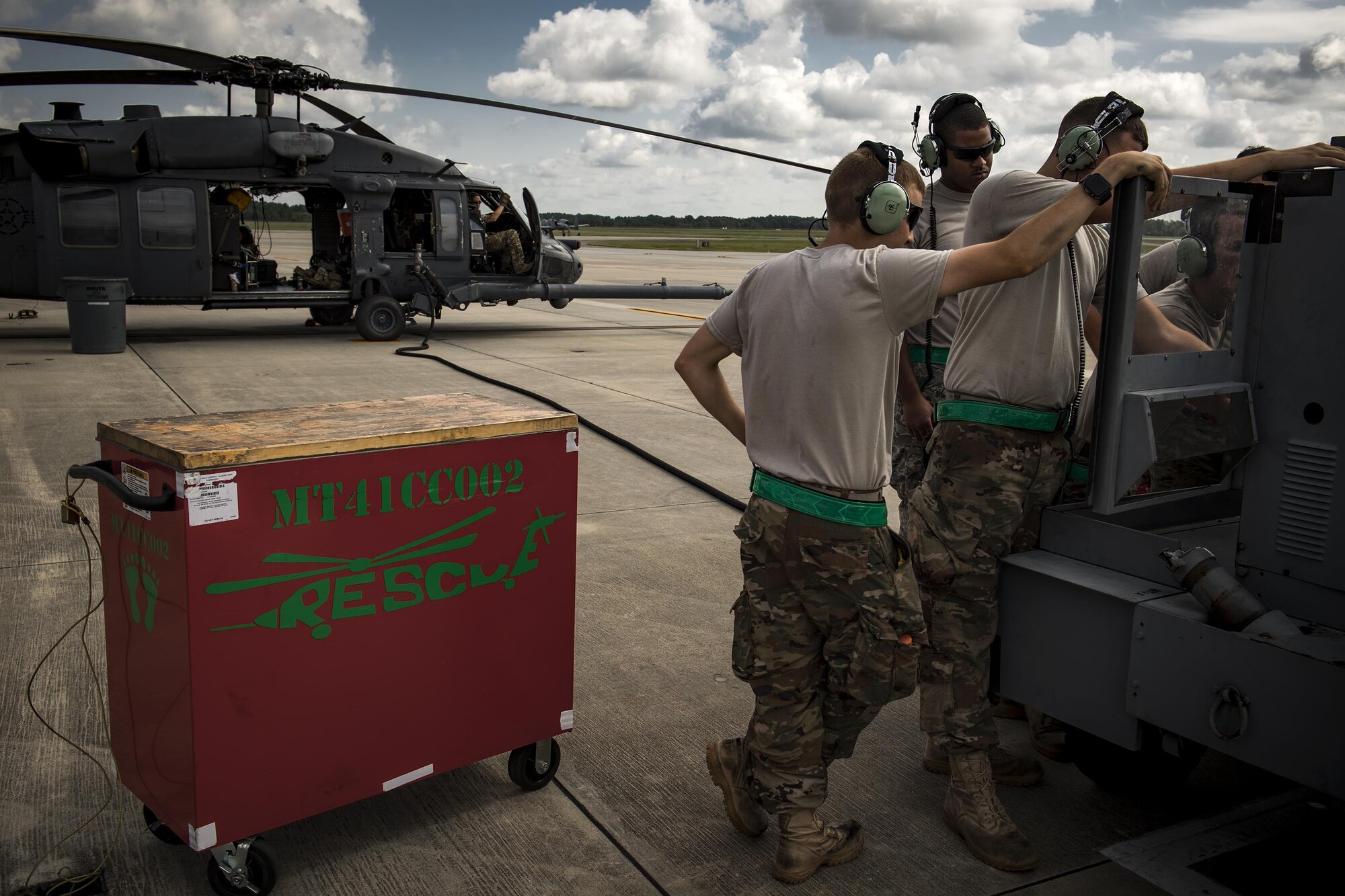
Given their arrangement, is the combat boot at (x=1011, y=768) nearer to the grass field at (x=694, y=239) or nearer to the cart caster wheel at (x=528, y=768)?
the cart caster wheel at (x=528, y=768)

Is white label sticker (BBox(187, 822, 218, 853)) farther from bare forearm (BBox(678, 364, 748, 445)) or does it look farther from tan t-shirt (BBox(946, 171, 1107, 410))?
tan t-shirt (BBox(946, 171, 1107, 410))

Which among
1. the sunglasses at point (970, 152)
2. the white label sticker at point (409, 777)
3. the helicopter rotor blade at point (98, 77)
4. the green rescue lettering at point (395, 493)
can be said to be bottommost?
the white label sticker at point (409, 777)

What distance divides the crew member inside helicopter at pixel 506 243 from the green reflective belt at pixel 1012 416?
13.3 meters

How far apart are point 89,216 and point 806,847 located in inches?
524

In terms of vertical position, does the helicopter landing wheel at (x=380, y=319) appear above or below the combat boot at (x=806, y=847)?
above

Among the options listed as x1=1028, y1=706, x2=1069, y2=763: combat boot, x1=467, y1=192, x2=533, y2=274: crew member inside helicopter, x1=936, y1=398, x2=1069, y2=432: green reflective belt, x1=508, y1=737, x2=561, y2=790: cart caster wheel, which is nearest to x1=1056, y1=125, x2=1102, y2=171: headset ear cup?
x1=936, y1=398, x2=1069, y2=432: green reflective belt

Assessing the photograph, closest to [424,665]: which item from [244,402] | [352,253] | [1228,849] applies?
[1228,849]

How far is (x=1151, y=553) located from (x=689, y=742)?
1.64 meters

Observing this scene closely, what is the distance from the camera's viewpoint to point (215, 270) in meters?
14.4

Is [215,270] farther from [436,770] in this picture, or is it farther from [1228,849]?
[1228,849]

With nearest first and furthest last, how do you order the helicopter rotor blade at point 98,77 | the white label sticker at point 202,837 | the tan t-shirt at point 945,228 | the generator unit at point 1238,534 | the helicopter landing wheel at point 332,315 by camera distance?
the generator unit at point 1238,534 → the white label sticker at point 202,837 → the tan t-shirt at point 945,228 → the helicopter rotor blade at point 98,77 → the helicopter landing wheel at point 332,315

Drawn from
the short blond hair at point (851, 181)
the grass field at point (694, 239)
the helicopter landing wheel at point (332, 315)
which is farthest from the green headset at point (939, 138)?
the grass field at point (694, 239)

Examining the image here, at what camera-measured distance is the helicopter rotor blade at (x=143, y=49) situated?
29.1 feet

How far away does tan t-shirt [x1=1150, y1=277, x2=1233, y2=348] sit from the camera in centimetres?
267
